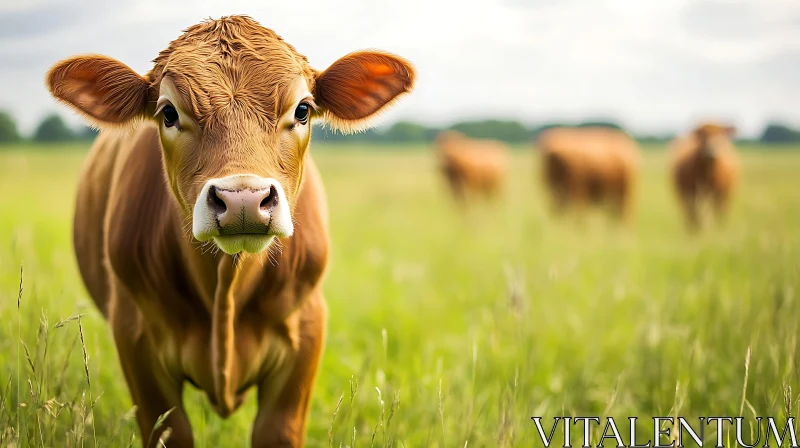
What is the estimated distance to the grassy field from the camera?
104 inches

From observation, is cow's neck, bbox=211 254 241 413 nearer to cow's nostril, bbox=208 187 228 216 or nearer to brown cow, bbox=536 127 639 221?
cow's nostril, bbox=208 187 228 216

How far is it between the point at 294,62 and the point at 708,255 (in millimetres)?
6131

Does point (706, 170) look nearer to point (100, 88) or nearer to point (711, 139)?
point (711, 139)

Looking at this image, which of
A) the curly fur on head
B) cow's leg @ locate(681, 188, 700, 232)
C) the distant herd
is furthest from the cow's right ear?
cow's leg @ locate(681, 188, 700, 232)

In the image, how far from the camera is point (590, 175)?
580 inches

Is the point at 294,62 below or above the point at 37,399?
above

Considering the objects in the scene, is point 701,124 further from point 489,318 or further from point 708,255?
point 489,318

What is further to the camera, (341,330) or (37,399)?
(341,330)

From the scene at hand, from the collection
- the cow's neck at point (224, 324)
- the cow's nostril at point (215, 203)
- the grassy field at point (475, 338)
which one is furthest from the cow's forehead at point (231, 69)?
the grassy field at point (475, 338)

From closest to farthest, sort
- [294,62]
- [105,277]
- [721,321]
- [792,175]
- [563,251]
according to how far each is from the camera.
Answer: [294,62] → [105,277] → [721,321] → [563,251] → [792,175]

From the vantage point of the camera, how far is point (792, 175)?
1446cm

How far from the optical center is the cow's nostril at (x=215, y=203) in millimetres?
1873

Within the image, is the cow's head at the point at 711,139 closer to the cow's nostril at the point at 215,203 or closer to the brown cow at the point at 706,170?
the brown cow at the point at 706,170

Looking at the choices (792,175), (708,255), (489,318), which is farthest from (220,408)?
(792,175)
